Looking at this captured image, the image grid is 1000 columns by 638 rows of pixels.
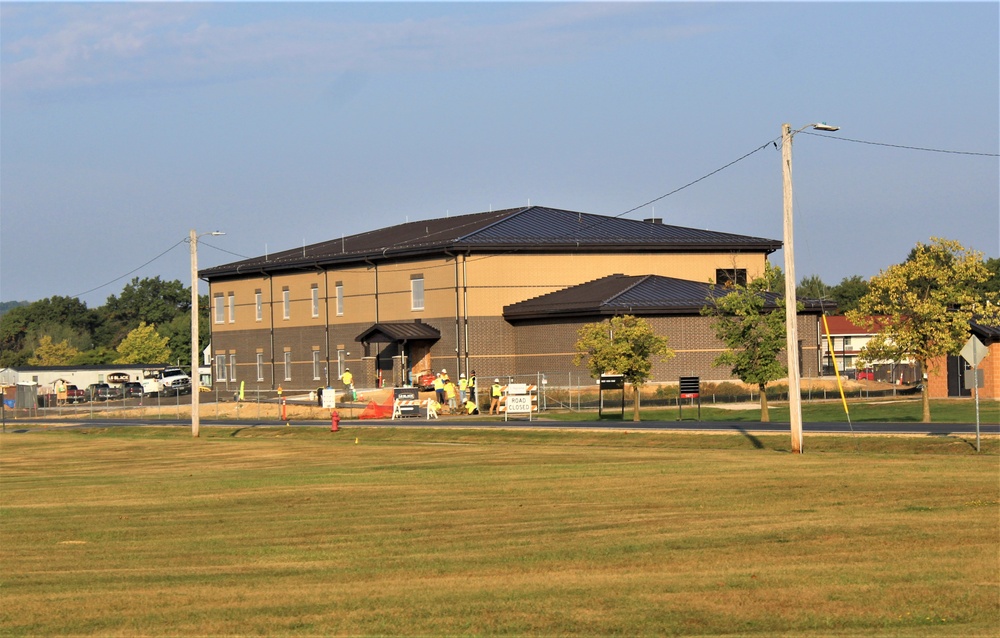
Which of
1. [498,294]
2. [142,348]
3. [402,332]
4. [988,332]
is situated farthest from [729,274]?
[142,348]

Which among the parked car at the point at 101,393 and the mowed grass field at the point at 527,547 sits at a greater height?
the parked car at the point at 101,393

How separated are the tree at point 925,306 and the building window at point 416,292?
36445 millimetres

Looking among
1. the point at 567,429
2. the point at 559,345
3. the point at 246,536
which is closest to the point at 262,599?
the point at 246,536

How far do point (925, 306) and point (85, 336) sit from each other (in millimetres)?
161043

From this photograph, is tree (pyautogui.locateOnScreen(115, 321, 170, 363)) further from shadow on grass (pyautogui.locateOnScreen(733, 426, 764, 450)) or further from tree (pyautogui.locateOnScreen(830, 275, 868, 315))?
shadow on grass (pyautogui.locateOnScreen(733, 426, 764, 450))

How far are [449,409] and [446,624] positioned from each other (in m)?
48.2

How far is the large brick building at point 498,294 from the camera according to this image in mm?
73375

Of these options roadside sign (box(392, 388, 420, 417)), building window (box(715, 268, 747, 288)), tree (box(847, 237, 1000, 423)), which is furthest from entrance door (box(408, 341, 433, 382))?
tree (box(847, 237, 1000, 423))

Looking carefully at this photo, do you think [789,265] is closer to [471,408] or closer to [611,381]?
[611,381]

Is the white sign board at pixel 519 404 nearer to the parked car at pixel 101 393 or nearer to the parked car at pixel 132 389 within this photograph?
the parked car at pixel 101 393

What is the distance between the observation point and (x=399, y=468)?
31766mm

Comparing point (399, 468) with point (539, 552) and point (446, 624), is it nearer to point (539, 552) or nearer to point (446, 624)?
point (539, 552)

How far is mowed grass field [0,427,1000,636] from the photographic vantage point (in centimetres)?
1266

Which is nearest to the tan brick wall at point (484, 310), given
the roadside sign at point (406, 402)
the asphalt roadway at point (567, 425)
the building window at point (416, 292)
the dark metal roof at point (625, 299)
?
the building window at point (416, 292)
